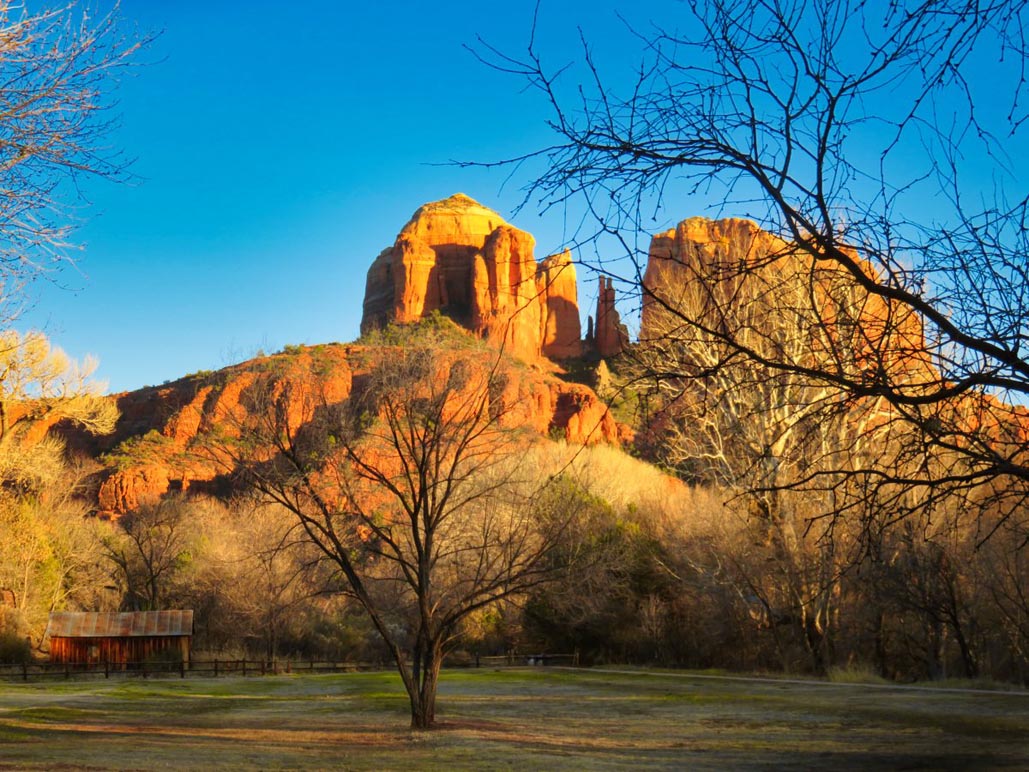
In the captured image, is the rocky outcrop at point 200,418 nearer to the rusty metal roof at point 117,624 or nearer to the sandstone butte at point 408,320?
the sandstone butte at point 408,320

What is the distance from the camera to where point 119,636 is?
47094 mm

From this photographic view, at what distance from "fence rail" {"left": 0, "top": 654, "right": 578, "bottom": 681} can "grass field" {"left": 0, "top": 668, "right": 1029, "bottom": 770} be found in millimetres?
11184

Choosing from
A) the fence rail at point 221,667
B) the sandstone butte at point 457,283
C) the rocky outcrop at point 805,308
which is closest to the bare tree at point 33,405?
the fence rail at point 221,667

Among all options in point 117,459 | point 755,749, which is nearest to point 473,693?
point 755,749

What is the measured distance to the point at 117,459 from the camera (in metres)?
98.2

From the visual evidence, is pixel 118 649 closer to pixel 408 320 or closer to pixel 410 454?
pixel 410 454

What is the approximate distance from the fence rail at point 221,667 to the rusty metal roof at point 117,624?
202cm

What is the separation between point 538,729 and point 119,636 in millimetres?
34792

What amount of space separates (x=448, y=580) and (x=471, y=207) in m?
126

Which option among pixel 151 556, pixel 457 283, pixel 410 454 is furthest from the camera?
pixel 457 283

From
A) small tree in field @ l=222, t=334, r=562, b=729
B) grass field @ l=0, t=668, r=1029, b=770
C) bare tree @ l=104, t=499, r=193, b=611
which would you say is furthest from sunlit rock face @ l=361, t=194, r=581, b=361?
small tree in field @ l=222, t=334, r=562, b=729

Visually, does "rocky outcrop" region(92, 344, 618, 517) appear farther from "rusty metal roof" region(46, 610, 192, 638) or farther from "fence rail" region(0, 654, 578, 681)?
"fence rail" region(0, 654, 578, 681)

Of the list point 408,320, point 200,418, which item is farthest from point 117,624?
point 408,320

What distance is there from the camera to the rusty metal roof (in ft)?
150
